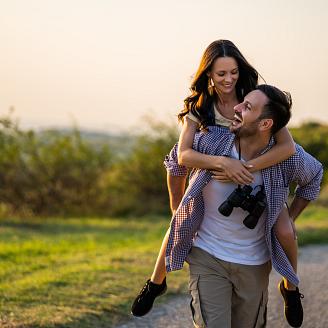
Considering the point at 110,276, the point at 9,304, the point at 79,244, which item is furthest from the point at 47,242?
the point at 9,304

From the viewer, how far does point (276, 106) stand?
4.07 meters

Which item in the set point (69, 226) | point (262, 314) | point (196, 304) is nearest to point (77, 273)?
point (262, 314)

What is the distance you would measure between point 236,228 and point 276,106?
2.28 feet

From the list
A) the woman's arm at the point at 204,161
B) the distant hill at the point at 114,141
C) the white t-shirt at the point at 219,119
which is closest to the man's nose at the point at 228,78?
the white t-shirt at the point at 219,119

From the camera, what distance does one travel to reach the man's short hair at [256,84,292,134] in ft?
13.4

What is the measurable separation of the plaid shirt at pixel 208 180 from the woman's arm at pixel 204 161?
5 cm

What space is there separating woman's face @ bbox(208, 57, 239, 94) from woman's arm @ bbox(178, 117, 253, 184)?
0.26 metres

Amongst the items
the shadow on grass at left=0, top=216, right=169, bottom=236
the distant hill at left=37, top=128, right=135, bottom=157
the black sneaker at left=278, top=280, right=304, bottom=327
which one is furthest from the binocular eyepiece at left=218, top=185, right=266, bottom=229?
the distant hill at left=37, top=128, right=135, bottom=157

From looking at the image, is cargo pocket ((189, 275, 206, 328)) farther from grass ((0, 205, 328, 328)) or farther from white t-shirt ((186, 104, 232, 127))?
grass ((0, 205, 328, 328))

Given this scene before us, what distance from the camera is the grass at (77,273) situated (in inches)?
257

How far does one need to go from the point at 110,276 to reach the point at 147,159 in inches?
554

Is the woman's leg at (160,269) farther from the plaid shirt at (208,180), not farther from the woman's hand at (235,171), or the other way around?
the woman's hand at (235,171)

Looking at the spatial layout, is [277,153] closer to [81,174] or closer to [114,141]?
[81,174]

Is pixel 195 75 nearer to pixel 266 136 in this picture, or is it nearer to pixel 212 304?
pixel 266 136
